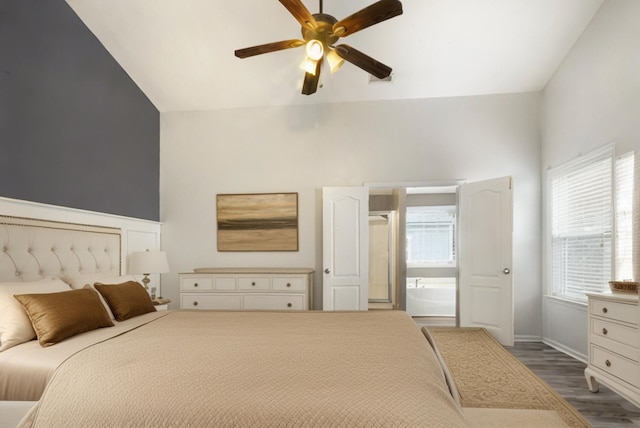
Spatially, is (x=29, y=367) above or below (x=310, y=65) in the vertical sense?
below

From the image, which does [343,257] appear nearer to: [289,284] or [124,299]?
[289,284]

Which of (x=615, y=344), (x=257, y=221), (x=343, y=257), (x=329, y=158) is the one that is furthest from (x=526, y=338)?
(x=257, y=221)

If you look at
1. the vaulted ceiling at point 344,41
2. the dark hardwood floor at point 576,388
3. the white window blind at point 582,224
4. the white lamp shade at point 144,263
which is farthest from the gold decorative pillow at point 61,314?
the white window blind at point 582,224

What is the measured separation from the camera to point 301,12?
83.4 inches

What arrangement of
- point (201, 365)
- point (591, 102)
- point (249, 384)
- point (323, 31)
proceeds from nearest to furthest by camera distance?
point (249, 384), point (201, 365), point (323, 31), point (591, 102)

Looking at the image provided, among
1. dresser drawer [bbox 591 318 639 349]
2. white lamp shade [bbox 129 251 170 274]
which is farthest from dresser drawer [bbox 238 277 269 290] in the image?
dresser drawer [bbox 591 318 639 349]

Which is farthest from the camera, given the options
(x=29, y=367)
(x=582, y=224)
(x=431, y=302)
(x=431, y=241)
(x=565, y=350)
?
(x=431, y=241)

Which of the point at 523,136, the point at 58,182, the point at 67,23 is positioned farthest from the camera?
the point at 523,136

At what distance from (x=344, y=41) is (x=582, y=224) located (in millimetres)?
3027

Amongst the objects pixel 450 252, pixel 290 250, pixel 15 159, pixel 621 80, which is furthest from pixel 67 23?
pixel 450 252

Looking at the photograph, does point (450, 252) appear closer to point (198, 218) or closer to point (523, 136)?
point (523, 136)

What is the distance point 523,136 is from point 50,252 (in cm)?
491

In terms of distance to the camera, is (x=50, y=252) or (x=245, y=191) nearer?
(x=50, y=252)

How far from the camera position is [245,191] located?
447 cm
